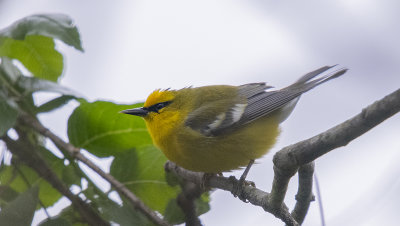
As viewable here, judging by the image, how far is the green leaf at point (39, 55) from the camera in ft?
12.1

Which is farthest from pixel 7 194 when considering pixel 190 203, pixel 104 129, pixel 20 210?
pixel 190 203

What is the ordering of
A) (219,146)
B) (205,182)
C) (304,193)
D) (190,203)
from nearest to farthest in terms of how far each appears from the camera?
(304,193) < (190,203) < (205,182) < (219,146)

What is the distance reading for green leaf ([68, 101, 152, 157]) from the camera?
3.60m

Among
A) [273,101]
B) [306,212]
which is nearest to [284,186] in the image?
[306,212]

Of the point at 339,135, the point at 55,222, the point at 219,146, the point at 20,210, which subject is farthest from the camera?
the point at 219,146

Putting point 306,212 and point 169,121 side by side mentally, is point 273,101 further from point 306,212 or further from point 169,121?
point 306,212

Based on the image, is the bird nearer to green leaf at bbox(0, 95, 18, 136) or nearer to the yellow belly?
the yellow belly

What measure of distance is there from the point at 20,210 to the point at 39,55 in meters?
1.18

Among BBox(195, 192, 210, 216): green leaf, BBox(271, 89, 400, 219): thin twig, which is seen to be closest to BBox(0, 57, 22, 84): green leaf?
BBox(195, 192, 210, 216): green leaf

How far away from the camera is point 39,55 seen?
146 inches

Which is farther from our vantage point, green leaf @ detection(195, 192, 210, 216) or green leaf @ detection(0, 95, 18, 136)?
green leaf @ detection(195, 192, 210, 216)

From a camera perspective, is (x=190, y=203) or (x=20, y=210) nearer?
(x=20, y=210)

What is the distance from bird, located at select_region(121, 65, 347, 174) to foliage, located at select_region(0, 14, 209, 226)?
1.27 feet

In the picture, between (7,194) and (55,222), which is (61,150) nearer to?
(7,194)
